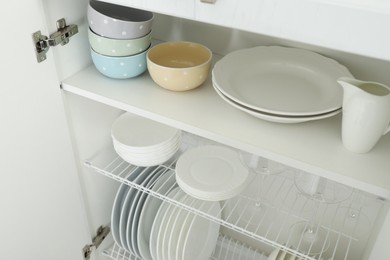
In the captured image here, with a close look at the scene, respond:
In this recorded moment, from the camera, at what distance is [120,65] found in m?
1.02

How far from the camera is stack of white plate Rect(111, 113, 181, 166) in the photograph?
1.12 metres

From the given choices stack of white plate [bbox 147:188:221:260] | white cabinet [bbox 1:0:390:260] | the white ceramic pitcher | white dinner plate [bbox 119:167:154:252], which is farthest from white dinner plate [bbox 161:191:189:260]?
the white ceramic pitcher

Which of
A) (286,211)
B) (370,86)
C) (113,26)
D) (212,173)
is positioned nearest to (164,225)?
(212,173)

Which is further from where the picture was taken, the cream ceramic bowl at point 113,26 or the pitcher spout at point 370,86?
the cream ceramic bowl at point 113,26

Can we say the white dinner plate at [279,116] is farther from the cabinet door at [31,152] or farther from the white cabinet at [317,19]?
the cabinet door at [31,152]

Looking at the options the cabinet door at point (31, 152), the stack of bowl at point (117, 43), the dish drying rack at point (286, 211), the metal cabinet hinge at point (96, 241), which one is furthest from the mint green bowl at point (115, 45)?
the metal cabinet hinge at point (96, 241)

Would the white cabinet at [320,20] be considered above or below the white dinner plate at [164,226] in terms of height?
above

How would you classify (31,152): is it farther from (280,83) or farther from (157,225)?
(280,83)

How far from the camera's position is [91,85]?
1042 mm

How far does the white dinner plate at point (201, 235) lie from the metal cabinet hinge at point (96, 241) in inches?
13.2

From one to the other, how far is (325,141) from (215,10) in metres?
0.37

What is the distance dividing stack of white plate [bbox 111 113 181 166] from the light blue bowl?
0.67 ft

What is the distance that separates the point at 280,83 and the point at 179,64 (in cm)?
29

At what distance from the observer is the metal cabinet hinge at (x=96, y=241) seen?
1.42 m
